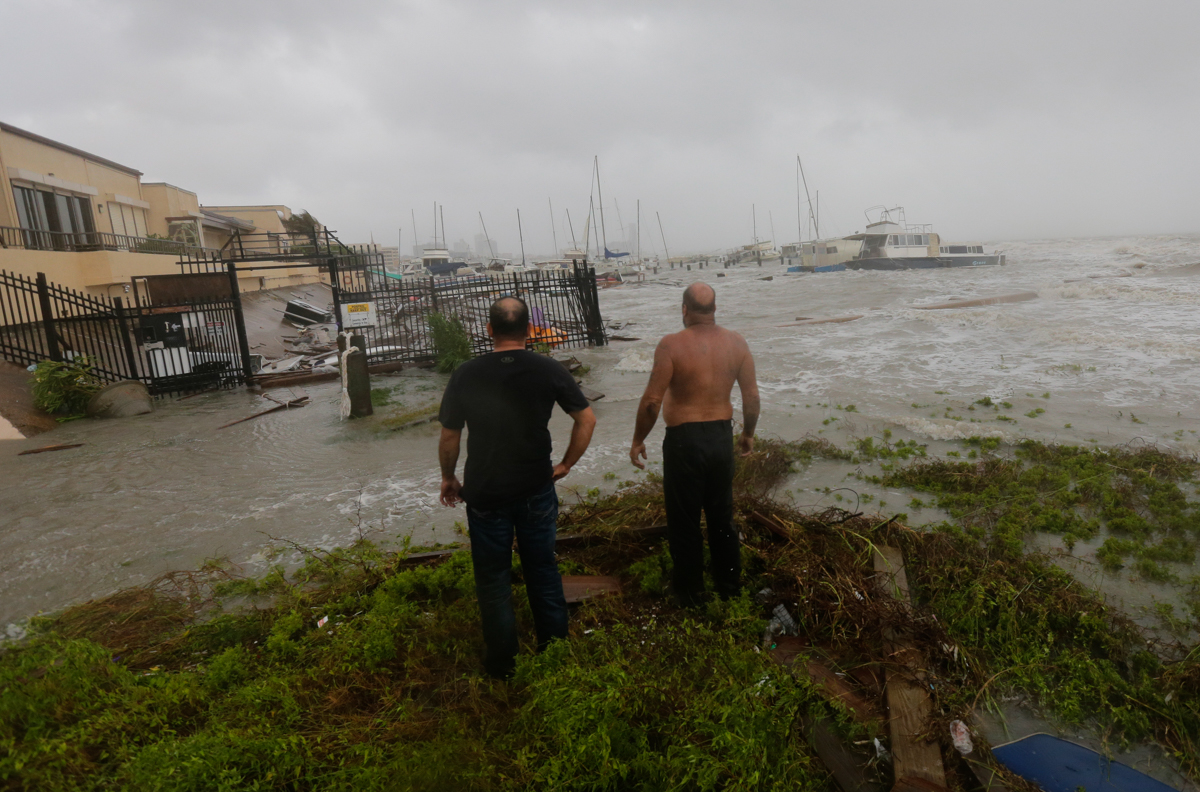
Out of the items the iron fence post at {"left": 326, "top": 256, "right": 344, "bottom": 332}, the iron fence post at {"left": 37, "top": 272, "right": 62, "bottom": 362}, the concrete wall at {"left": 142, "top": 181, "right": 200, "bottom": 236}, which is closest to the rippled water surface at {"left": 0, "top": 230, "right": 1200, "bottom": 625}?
the iron fence post at {"left": 326, "top": 256, "right": 344, "bottom": 332}

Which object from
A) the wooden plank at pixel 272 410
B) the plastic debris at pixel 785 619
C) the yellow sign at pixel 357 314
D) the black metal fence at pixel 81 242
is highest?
the black metal fence at pixel 81 242

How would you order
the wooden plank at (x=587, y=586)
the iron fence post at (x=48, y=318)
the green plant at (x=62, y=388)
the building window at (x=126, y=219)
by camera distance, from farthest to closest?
1. the building window at (x=126, y=219)
2. the iron fence post at (x=48, y=318)
3. the green plant at (x=62, y=388)
4. the wooden plank at (x=587, y=586)

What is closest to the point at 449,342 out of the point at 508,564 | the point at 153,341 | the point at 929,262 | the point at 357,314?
the point at 357,314

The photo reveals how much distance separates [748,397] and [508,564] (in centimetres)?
198

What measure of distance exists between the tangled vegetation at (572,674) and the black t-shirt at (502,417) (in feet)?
3.06

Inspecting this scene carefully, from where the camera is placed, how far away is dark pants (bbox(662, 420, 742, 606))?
4.04 meters

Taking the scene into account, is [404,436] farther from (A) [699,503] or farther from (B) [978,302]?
(B) [978,302]

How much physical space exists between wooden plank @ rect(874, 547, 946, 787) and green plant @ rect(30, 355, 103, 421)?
502 inches

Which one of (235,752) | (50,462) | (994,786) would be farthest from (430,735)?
(50,462)

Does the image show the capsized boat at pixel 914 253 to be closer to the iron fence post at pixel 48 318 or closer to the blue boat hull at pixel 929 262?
the blue boat hull at pixel 929 262

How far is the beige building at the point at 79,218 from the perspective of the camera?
59.3 ft

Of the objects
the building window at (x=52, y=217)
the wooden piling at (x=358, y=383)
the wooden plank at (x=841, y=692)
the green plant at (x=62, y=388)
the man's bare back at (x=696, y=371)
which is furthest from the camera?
the building window at (x=52, y=217)

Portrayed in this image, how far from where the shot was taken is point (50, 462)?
28.1ft

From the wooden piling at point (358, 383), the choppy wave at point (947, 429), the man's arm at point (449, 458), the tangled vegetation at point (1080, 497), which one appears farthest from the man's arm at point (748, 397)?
the wooden piling at point (358, 383)
